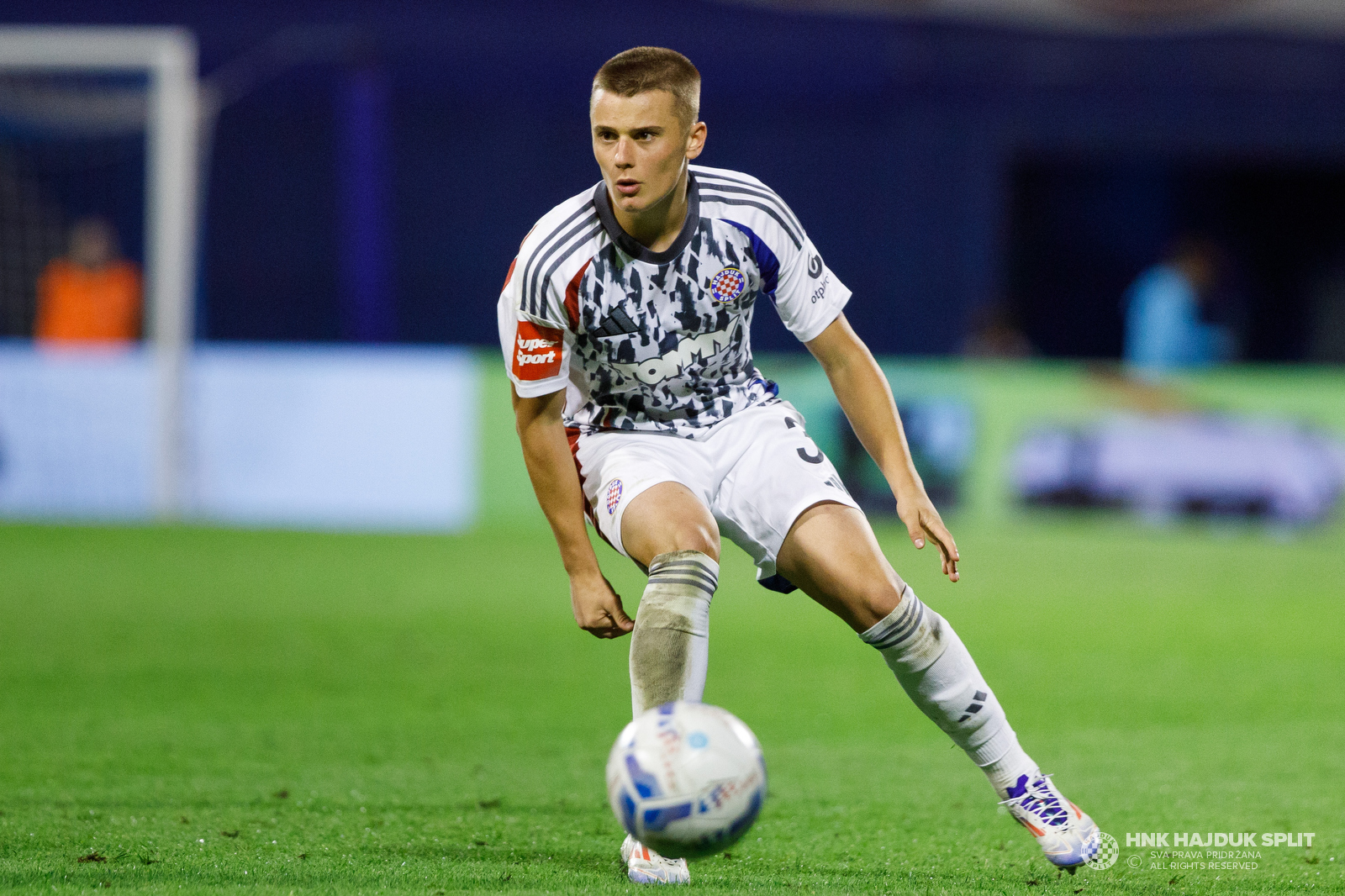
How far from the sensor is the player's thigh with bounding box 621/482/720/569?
378cm

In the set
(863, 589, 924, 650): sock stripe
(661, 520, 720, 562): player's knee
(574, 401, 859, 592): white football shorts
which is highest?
(574, 401, 859, 592): white football shorts

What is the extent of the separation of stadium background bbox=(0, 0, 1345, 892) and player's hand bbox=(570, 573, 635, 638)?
1.88ft

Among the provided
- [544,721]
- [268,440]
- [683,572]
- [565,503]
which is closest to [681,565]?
[683,572]

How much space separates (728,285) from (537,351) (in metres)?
0.49

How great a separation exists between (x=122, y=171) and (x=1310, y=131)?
1361cm

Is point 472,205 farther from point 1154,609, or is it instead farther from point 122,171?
point 1154,609

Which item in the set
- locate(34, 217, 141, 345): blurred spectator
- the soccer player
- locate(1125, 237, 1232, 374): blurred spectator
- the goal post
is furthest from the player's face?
locate(34, 217, 141, 345): blurred spectator

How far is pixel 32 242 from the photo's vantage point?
15219 mm

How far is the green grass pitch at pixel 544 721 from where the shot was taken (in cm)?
397

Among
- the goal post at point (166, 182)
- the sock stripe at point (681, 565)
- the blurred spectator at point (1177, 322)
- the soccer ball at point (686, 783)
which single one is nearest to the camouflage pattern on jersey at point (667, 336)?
the sock stripe at point (681, 565)

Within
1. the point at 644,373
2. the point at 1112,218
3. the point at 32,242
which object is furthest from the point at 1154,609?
the point at 1112,218

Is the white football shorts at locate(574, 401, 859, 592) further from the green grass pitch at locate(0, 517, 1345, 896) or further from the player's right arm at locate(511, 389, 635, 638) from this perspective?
the green grass pitch at locate(0, 517, 1345, 896)

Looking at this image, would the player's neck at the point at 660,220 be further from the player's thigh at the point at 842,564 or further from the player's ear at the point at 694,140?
the player's thigh at the point at 842,564

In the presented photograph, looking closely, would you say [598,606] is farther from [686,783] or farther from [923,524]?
[923,524]
